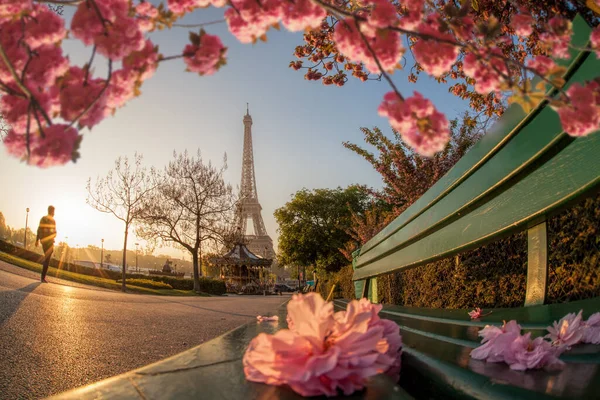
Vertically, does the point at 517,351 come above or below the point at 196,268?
above

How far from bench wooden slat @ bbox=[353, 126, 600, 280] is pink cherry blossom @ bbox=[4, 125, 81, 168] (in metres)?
1.26

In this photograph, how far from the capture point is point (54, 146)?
896mm

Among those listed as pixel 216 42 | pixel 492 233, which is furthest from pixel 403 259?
pixel 216 42

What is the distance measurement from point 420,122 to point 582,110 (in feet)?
1.11

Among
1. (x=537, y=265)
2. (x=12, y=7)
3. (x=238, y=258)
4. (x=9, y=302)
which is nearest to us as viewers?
(x=12, y=7)

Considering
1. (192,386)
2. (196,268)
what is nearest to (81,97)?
(192,386)

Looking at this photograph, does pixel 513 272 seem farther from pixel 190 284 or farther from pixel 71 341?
pixel 190 284

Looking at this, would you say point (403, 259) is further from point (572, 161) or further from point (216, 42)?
point (216, 42)

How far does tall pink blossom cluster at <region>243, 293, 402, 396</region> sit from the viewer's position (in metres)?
0.67

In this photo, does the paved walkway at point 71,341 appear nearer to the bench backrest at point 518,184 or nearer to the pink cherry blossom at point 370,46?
the bench backrest at point 518,184

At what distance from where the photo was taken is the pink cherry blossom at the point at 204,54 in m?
1.10

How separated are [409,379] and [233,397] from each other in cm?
52

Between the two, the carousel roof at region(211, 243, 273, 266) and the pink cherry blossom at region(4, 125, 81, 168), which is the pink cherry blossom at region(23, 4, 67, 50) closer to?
the pink cherry blossom at region(4, 125, 81, 168)

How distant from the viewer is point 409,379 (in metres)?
1.07
